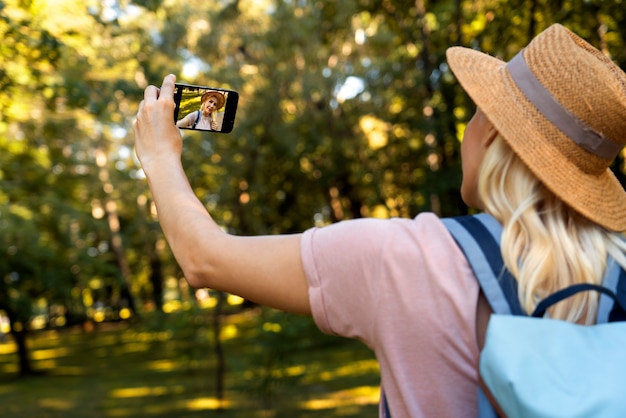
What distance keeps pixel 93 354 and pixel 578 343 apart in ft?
92.7

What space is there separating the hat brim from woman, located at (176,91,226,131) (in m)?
0.61

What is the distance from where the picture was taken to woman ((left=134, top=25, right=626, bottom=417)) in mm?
1264

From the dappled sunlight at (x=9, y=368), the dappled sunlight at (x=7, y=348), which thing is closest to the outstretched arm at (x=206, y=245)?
the dappled sunlight at (x=9, y=368)

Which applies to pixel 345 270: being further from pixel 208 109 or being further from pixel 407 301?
pixel 208 109

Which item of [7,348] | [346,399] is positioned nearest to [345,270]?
[346,399]

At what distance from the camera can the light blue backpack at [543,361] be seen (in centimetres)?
117

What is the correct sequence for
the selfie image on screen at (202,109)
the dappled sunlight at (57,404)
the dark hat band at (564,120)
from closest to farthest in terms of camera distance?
the dark hat band at (564,120) → the selfie image on screen at (202,109) → the dappled sunlight at (57,404)

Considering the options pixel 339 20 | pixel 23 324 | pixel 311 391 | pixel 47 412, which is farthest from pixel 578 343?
pixel 23 324

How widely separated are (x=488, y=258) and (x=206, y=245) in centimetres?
50

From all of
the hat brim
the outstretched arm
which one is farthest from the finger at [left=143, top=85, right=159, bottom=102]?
the hat brim

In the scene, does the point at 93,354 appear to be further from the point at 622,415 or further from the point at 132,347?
the point at 622,415

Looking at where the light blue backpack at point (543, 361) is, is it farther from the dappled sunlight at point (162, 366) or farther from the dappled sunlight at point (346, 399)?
the dappled sunlight at point (162, 366)

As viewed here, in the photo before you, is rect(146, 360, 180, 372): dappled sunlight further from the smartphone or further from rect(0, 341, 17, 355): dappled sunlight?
the smartphone

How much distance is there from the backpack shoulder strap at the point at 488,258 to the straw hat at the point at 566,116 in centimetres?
14
